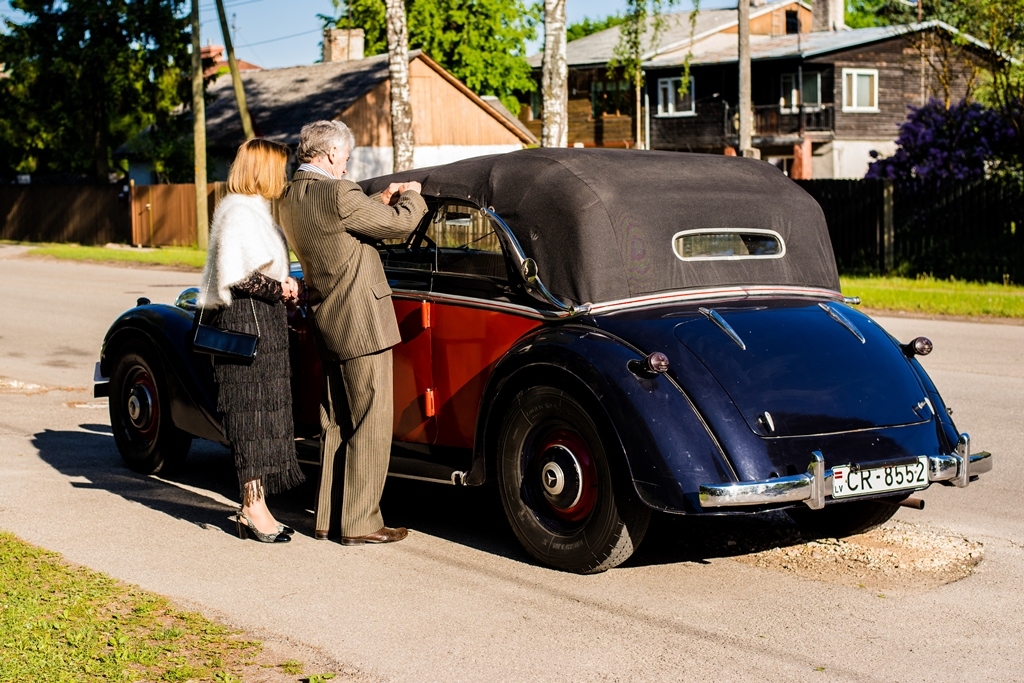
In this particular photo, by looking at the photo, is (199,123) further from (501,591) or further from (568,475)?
(501,591)

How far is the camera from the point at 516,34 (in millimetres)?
59906

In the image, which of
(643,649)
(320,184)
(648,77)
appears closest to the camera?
(643,649)

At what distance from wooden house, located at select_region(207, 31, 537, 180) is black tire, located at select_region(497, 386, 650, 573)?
38273mm

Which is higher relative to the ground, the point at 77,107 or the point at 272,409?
the point at 77,107

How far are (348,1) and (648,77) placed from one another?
48.3 ft

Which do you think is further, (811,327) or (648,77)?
(648,77)

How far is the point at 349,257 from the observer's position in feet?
20.2

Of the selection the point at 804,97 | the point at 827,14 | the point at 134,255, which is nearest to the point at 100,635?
the point at 134,255

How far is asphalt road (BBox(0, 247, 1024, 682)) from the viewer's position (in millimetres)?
4641

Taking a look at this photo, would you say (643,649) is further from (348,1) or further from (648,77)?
(348,1)

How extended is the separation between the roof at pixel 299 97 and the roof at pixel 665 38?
8.22 meters

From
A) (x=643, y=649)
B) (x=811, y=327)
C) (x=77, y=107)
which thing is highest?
(x=77, y=107)

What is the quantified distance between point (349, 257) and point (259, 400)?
863mm

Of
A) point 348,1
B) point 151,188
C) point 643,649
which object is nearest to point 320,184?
point 643,649
